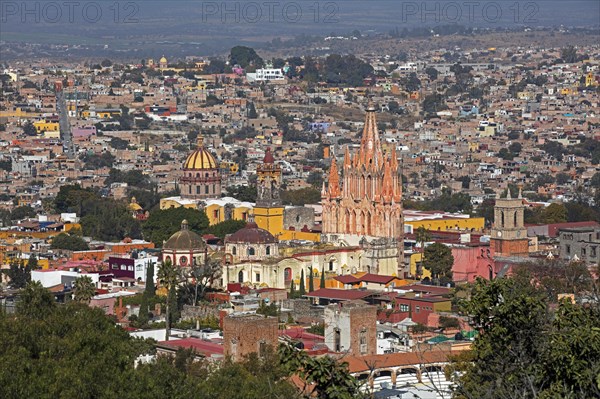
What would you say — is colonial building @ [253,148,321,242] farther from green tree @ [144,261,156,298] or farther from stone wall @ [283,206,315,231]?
green tree @ [144,261,156,298]

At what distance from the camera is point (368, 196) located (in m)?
65.0

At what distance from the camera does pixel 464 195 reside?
3984 inches

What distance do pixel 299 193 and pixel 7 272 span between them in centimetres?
3296

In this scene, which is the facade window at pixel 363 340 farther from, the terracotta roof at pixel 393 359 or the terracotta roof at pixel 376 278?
the terracotta roof at pixel 376 278

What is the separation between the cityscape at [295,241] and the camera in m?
29.0

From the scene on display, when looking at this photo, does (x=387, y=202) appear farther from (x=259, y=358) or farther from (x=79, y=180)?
(x=79, y=180)

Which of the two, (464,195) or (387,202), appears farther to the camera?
(464,195)

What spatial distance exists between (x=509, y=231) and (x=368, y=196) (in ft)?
16.2

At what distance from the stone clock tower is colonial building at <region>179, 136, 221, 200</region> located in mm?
16878

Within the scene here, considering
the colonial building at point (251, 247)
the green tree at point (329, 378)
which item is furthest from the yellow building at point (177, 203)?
the green tree at point (329, 378)

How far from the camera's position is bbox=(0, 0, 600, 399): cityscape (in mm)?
29000

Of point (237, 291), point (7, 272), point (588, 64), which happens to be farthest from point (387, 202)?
point (588, 64)

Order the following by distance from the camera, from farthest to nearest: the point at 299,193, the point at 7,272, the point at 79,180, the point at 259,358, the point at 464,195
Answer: the point at 79,180 → the point at 464,195 → the point at 299,193 → the point at 7,272 → the point at 259,358

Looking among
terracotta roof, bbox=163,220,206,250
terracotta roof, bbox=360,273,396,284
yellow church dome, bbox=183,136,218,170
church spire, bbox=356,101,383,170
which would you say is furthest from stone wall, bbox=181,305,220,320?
yellow church dome, bbox=183,136,218,170
